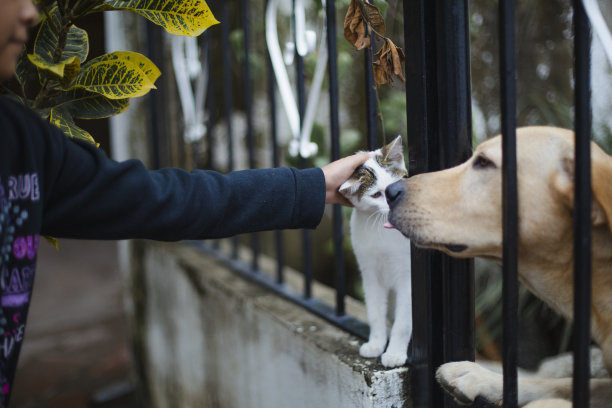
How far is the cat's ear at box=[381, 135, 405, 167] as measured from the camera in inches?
47.7

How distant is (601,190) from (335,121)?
2.40ft

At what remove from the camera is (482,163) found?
1037 millimetres

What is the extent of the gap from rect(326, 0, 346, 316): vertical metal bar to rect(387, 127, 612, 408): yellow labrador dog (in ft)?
1.46

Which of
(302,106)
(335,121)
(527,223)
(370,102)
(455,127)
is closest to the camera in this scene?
(527,223)

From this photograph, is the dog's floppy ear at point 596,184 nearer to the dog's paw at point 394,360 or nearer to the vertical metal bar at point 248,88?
the dog's paw at point 394,360

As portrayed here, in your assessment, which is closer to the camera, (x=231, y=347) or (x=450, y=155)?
(x=450, y=155)

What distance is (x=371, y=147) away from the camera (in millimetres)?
1355

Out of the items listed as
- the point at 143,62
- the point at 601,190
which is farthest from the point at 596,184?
the point at 143,62

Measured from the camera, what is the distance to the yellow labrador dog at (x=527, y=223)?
0.98 m

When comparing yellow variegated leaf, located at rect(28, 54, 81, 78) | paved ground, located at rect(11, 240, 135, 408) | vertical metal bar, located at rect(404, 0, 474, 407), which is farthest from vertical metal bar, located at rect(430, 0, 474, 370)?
paved ground, located at rect(11, 240, 135, 408)

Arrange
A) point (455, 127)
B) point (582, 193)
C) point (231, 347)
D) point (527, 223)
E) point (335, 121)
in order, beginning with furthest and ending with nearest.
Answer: point (231, 347) → point (335, 121) → point (455, 127) → point (527, 223) → point (582, 193)

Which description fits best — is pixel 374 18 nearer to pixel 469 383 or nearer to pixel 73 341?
pixel 469 383

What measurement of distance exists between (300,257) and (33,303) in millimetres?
2759

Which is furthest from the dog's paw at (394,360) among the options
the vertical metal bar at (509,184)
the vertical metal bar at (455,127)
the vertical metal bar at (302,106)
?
the vertical metal bar at (302,106)
